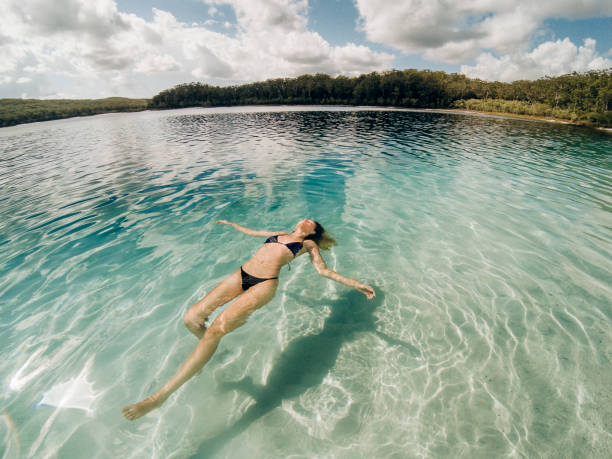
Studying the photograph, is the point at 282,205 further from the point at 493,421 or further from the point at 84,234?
the point at 493,421

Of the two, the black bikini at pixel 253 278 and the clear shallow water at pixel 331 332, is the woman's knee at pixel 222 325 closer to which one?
the black bikini at pixel 253 278

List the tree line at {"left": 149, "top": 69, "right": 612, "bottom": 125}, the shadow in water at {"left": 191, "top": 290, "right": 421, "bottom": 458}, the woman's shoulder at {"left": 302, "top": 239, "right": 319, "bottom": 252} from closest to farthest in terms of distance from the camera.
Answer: the shadow in water at {"left": 191, "top": 290, "right": 421, "bottom": 458} → the woman's shoulder at {"left": 302, "top": 239, "right": 319, "bottom": 252} → the tree line at {"left": 149, "top": 69, "right": 612, "bottom": 125}

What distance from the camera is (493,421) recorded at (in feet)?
10.8

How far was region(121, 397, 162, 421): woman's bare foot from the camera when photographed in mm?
3053

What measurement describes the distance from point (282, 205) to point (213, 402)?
7.31 meters

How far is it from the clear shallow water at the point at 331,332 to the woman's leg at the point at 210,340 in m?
0.54

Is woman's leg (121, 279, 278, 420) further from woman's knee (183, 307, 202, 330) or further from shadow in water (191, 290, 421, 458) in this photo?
shadow in water (191, 290, 421, 458)

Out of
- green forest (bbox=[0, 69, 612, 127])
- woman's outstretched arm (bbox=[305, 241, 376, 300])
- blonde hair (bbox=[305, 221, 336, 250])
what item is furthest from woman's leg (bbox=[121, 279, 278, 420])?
green forest (bbox=[0, 69, 612, 127])

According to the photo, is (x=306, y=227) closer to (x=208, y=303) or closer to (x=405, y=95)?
(x=208, y=303)

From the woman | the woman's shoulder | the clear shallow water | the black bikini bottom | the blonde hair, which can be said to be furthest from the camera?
the blonde hair

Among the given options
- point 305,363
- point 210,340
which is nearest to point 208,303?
point 210,340

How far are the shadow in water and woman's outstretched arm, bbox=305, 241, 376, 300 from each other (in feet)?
3.16

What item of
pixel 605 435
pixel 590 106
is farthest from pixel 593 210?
pixel 590 106

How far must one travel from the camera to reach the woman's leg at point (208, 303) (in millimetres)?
3984
